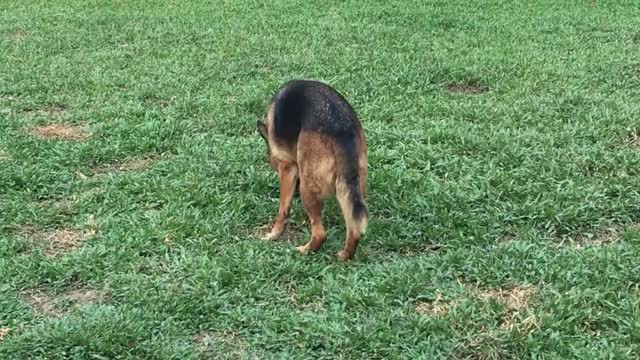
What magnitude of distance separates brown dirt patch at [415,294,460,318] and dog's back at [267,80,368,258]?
461 millimetres

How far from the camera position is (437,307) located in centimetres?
332

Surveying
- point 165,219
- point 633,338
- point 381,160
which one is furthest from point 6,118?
point 633,338

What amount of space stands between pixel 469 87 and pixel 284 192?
139 inches

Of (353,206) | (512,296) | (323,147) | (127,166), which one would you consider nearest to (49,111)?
(127,166)

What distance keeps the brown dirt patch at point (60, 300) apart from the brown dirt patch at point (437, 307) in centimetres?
144

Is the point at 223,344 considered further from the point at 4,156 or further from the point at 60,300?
the point at 4,156

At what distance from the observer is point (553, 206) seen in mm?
4234

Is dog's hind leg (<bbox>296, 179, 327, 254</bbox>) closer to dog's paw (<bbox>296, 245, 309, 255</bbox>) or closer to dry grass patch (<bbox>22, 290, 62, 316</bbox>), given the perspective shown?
dog's paw (<bbox>296, 245, 309, 255</bbox>)

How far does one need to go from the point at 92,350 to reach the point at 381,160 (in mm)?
2535

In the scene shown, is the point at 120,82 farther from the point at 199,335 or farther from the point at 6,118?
the point at 199,335

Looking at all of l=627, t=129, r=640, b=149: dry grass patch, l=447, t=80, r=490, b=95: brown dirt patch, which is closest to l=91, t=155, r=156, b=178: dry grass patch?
l=447, t=80, r=490, b=95: brown dirt patch

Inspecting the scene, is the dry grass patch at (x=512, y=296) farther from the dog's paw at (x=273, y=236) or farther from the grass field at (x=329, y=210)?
the dog's paw at (x=273, y=236)

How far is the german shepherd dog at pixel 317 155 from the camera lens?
3.59 metres

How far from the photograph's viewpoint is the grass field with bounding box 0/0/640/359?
3.15 meters
